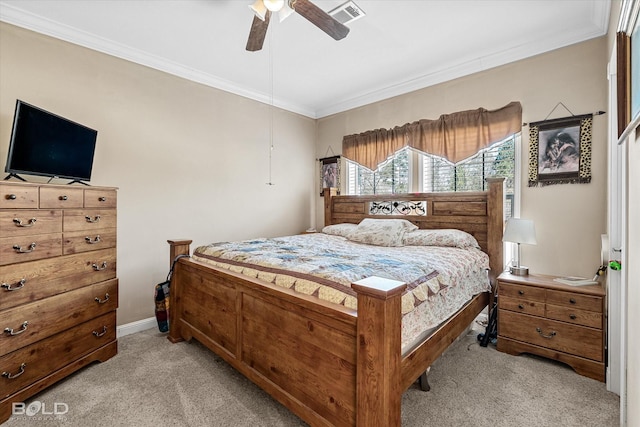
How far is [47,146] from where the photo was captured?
213 centimetres

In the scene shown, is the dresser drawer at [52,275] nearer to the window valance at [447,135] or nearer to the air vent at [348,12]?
the air vent at [348,12]

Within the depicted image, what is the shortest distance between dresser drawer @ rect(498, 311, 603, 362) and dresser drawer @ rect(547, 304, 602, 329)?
0.03 meters

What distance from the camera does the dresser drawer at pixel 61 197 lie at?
1954 millimetres

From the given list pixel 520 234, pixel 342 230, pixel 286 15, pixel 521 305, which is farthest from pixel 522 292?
pixel 286 15

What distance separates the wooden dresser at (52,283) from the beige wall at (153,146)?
600 mm

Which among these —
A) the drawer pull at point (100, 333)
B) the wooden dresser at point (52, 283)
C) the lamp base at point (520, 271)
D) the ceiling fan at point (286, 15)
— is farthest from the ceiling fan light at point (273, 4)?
the lamp base at point (520, 271)

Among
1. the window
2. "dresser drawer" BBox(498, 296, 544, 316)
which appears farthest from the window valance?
"dresser drawer" BBox(498, 296, 544, 316)

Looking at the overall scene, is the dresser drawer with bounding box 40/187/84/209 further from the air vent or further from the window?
the window

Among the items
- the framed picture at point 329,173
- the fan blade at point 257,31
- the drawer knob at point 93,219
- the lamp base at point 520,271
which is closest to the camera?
the fan blade at point 257,31

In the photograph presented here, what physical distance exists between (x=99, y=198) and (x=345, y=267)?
6.51ft

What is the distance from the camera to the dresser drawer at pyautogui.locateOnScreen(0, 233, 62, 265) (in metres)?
1.76

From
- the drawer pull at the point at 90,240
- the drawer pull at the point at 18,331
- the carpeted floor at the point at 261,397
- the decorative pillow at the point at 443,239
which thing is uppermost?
the drawer pull at the point at 90,240

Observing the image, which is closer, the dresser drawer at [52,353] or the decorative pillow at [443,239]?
the dresser drawer at [52,353]

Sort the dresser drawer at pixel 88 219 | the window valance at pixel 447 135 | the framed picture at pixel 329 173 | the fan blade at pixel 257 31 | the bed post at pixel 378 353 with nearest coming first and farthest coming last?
the bed post at pixel 378 353 < the fan blade at pixel 257 31 < the dresser drawer at pixel 88 219 < the window valance at pixel 447 135 < the framed picture at pixel 329 173
